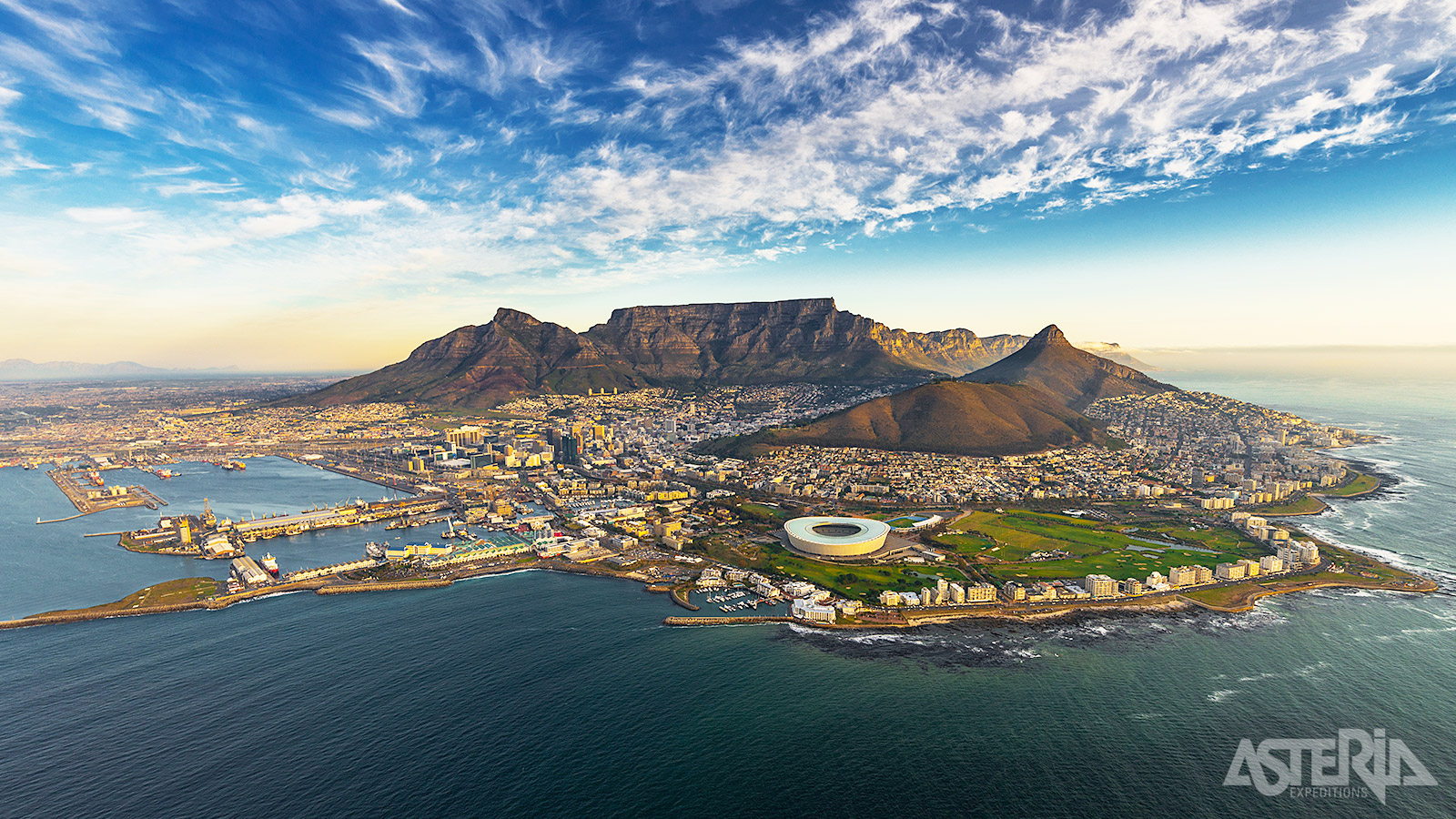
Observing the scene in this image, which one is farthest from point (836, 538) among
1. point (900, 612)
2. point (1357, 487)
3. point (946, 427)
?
point (1357, 487)

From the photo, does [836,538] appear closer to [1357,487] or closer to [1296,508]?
[1296,508]

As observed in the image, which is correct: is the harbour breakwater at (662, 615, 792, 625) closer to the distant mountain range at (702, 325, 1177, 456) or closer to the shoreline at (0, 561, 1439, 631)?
the shoreline at (0, 561, 1439, 631)

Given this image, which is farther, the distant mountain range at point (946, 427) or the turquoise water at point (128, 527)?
the distant mountain range at point (946, 427)

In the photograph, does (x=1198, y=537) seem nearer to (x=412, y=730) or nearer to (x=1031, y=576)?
(x=1031, y=576)

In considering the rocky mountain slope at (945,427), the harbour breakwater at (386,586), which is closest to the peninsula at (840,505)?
the harbour breakwater at (386,586)

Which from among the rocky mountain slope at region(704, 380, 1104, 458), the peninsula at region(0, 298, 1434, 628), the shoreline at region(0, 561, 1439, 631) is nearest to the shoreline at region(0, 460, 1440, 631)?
the shoreline at region(0, 561, 1439, 631)

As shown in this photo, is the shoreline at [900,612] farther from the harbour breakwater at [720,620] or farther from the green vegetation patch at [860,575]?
the green vegetation patch at [860,575]
